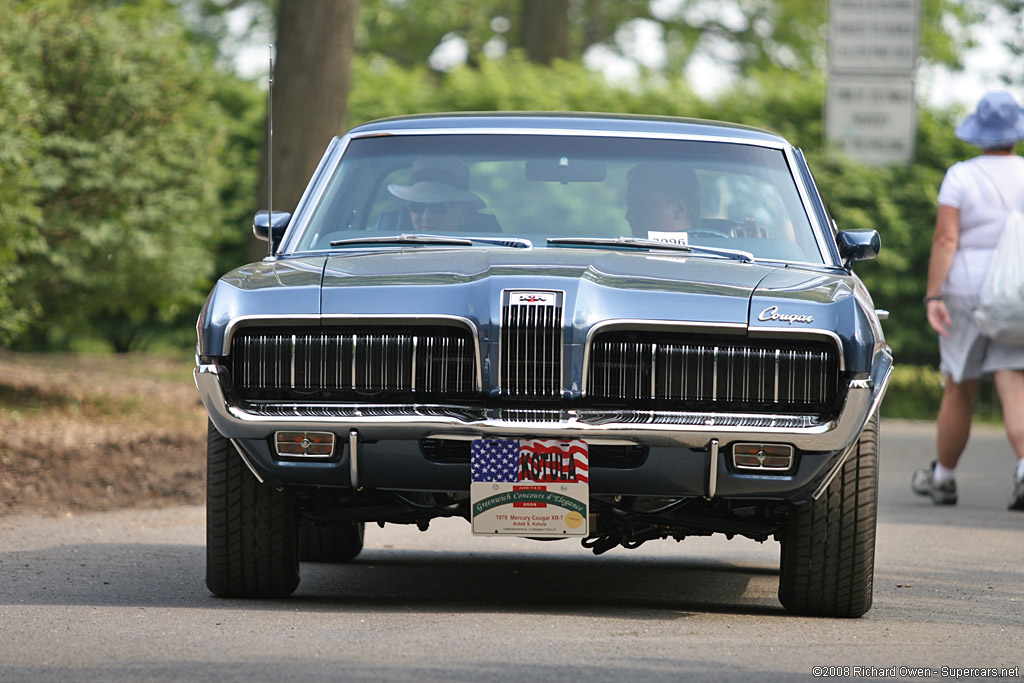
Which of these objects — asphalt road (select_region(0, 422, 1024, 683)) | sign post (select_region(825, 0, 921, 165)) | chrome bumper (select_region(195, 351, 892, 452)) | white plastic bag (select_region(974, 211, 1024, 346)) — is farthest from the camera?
sign post (select_region(825, 0, 921, 165))

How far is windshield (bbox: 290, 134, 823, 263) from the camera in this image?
19.7 ft

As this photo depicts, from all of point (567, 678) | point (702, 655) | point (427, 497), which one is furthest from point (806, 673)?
point (427, 497)

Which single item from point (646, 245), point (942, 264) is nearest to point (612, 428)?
point (646, 245)

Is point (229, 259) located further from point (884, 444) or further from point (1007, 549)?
point (1007, 549)

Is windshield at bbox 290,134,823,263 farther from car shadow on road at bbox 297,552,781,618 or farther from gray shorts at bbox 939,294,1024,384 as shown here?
gray shorts at bbox 939,294,1024,384

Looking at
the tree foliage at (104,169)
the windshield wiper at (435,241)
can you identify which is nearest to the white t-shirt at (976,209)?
the windshield wiper at (435,241)

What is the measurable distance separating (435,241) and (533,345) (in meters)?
1.04

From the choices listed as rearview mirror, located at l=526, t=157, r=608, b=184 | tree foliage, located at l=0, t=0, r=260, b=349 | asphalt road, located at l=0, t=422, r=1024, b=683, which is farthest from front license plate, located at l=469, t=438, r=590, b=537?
tree foliage, located at l=0, t=0, r=260, b=349

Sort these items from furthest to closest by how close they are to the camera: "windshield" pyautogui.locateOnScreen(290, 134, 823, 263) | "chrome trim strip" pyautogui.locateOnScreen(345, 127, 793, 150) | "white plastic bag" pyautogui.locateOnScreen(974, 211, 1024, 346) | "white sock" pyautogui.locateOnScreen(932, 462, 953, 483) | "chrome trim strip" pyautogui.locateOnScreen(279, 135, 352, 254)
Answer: "white sock" pyautogui.locateOnScreen(932, 462, 953, 483), "white plastic bag" pyautogui.locateOnScreen(974, 211, 1024, 346), "chrome trim strip" pyautogui.locateOnScreen(345, 127, 793, 150), "chrome trim strip" pyautogui.locateOnScreen(279, 135, 352, 254), "windshield" pyautogui.locateOnScreen(290, 134, 823, 263)

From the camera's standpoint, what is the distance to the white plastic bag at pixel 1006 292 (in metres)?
8.72

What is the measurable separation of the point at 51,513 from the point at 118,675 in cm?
457

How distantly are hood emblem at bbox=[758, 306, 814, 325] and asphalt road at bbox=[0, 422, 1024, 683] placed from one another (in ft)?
3.23

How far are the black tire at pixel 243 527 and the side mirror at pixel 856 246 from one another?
90.6 inches

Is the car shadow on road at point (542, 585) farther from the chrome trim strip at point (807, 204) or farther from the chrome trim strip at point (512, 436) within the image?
the chrome trim strip at point (807, 204)
